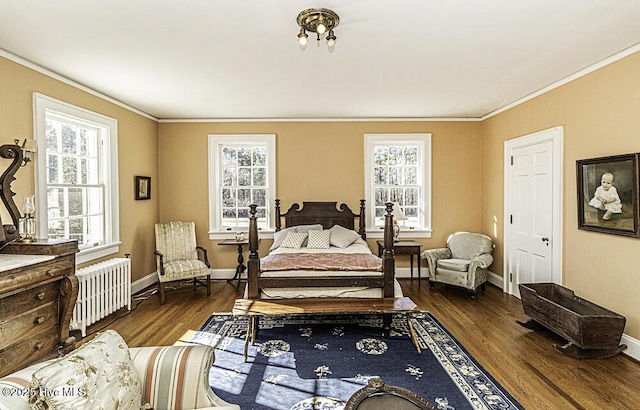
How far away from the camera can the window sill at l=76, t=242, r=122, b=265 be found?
13.1 feet

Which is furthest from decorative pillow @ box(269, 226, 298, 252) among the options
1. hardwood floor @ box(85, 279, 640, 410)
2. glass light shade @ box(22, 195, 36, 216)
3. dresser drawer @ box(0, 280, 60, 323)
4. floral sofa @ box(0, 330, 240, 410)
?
floral sofa @ box(0, 330, 240, 410)

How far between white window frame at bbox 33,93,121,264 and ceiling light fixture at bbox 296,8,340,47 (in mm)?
2720

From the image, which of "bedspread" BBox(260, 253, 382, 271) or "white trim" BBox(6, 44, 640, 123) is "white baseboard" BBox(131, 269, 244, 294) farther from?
"white trim" BBox(6, 44, 640, 123)

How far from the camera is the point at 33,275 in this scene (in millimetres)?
2557

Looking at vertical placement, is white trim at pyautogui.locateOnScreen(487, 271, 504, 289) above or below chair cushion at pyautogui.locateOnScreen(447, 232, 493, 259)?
below

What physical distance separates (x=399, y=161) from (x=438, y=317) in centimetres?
280

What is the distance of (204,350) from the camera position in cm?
174

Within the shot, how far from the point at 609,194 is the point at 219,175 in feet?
17.0

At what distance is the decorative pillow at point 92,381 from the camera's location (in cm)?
120

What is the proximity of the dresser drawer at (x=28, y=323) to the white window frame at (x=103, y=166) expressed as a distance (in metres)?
0.98

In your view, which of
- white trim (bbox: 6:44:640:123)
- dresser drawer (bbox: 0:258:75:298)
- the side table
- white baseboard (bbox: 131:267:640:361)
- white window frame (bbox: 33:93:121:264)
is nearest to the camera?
dresser drawer (bbox: 0:258:75:298)

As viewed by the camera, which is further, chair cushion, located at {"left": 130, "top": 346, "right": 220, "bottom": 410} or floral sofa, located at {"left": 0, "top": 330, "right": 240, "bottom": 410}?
chair cushion, located at {"left": 130, "top": 346, "right": 220, "bottom": 410}

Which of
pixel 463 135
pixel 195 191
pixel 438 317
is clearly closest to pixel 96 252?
pixel 195 191

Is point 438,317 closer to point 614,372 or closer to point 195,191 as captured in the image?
point 614,372
